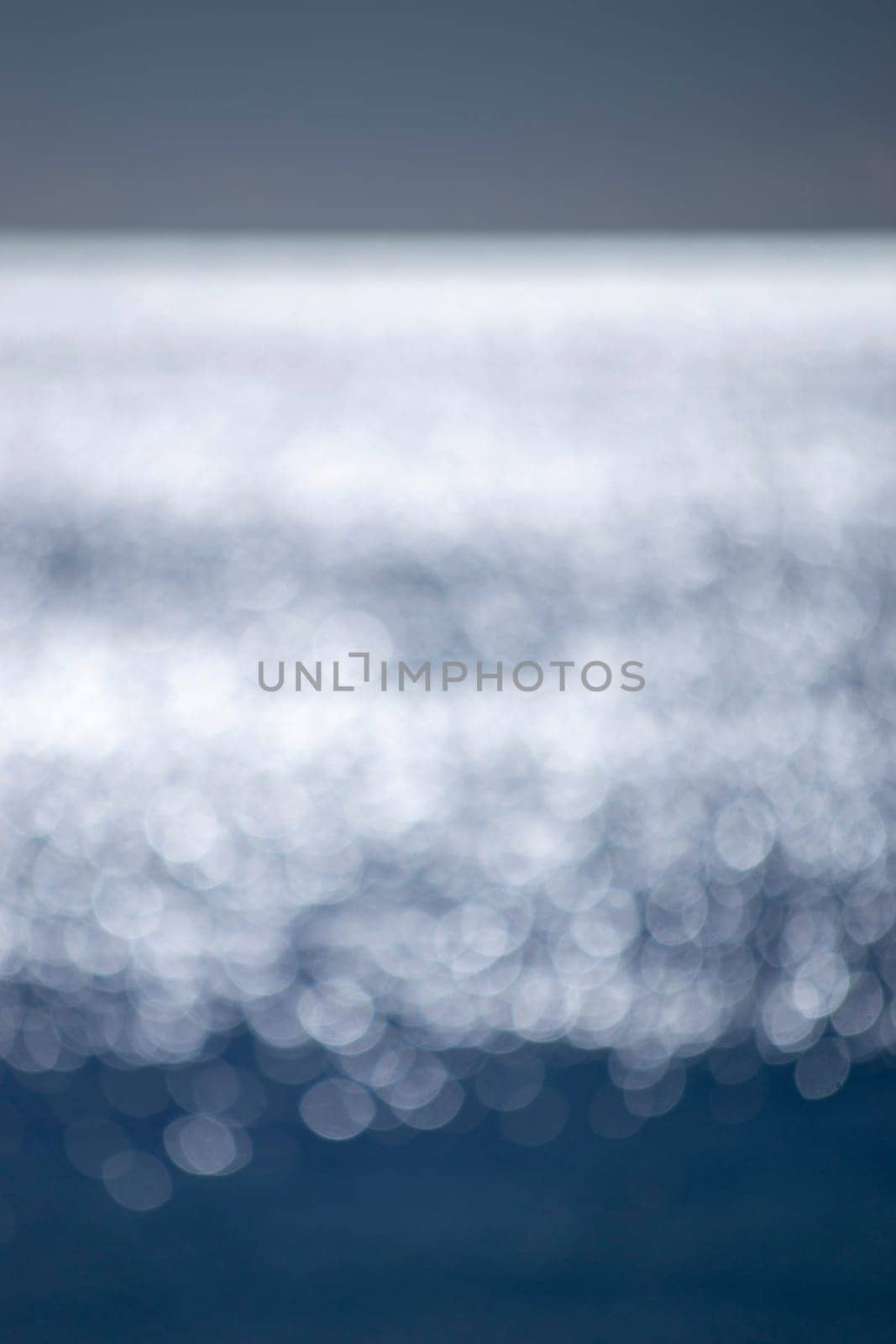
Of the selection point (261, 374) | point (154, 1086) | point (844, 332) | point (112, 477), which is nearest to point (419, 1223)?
point (154, 1086)

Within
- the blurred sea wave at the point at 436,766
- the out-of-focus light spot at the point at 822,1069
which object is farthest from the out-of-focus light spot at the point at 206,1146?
the out-of-focus light spot at the point at 822,1069

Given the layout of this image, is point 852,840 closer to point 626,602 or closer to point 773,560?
point 626,602

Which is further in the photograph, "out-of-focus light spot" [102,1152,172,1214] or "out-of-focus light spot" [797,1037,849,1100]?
"out-of-focus light spot" [797,1037,849,1100]

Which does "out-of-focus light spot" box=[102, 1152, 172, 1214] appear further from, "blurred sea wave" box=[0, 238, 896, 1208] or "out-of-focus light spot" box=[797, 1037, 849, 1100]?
"out-of-focus light spot" box=[797, 1037, 849, 1100]

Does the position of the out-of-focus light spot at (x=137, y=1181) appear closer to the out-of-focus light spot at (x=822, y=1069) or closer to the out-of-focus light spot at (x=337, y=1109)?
the out-of-focus light spot at (x=337, y=1109)

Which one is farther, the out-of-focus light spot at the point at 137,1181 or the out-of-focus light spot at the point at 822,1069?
the out-of-focus light spot at the point at 822,1069

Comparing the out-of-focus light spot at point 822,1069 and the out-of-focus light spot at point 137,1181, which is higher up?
the out-of-focus light spot at point 822,1069

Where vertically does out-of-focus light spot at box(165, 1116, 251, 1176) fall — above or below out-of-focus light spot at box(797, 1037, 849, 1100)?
below

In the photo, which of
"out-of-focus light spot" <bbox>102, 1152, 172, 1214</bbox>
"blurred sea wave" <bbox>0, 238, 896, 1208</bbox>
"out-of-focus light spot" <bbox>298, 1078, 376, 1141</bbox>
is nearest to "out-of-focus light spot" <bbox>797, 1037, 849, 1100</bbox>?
"blurred sea wave" <bbox>0, 238, 896, 1208</bbox>
